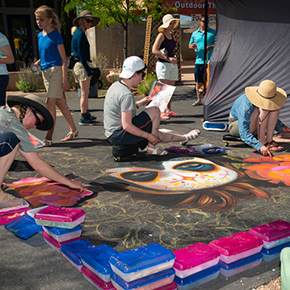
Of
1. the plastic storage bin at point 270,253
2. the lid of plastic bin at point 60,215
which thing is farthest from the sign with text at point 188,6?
the plastic storage bin at point 270,253

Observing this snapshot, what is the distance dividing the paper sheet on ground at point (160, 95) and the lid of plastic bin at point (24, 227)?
10.00 feet

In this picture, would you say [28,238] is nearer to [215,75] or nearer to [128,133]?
[128,133]

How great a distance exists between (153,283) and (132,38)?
1504cm

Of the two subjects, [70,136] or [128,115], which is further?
[70,136]

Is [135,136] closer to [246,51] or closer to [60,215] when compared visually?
[60,215]

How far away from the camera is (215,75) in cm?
645

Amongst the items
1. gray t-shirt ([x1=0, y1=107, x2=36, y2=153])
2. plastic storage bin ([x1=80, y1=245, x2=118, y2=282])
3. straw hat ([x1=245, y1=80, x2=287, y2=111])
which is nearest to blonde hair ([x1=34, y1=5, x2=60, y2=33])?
gray t-shirt ([x1=0, y1=107, x2=36, y2=153])

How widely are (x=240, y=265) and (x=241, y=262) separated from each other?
0.02 m

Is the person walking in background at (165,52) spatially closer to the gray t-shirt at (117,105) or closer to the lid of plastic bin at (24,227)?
the gray t-shirt at (117,105)

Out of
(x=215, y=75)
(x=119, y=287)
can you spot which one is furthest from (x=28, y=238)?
(x=215, y=75)

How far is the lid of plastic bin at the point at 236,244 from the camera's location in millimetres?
2207

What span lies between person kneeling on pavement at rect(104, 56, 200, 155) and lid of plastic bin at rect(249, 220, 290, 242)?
203 centimetres

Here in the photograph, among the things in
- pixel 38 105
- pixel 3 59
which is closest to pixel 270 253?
pixel 38 105

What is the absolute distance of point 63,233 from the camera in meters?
2.46
